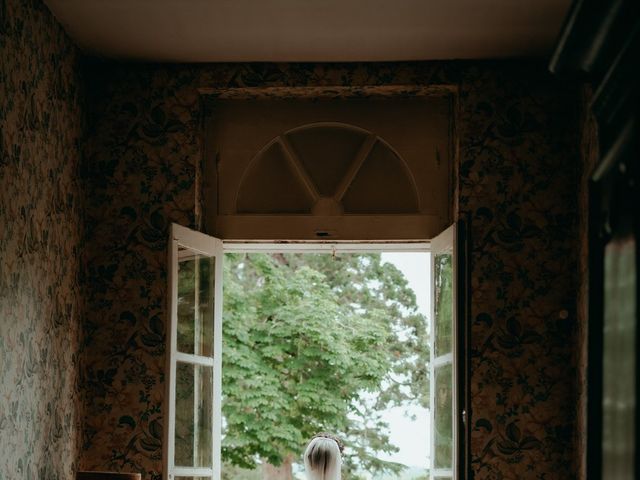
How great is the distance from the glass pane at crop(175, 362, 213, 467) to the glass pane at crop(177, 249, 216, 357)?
4.1 inches

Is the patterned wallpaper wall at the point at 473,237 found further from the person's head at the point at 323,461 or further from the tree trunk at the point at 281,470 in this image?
the tree trunk at the point at 281,470

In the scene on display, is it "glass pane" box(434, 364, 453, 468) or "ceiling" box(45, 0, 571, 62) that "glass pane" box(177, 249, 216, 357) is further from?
"glass pane" box(434, 364, 453, 468)

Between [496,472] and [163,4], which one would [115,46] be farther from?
[496,472]

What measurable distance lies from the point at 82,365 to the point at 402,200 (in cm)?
176

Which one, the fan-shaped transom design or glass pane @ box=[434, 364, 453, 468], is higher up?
the fan-shaped transom design

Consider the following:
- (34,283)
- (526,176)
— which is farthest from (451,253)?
(34,283)

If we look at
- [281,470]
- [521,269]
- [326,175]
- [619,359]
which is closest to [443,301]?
[521,269]

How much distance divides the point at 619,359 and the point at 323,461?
120 inches

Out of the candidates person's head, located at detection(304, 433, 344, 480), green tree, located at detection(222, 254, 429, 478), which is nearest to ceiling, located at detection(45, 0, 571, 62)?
person's head, located at detection(304, 433, 344, 480)

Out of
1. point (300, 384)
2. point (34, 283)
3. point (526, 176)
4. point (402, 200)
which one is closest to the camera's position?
point (34, 283)

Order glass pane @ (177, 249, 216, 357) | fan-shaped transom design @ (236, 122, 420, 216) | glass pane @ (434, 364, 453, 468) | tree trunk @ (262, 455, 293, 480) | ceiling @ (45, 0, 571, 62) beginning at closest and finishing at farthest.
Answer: ceiling @ (45, 0, 571, 62), glass pane @ (434, 364, 453, 468), glass pane @ (177, 249, 216, 357), fan-shaped transom design @ (236, 122, 420, 216), tree trunk @ (262, 455, 293, 480)

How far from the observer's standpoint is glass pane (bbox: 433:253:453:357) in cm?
401

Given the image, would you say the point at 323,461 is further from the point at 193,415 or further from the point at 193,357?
the point at 193,357

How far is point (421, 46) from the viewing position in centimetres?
411
